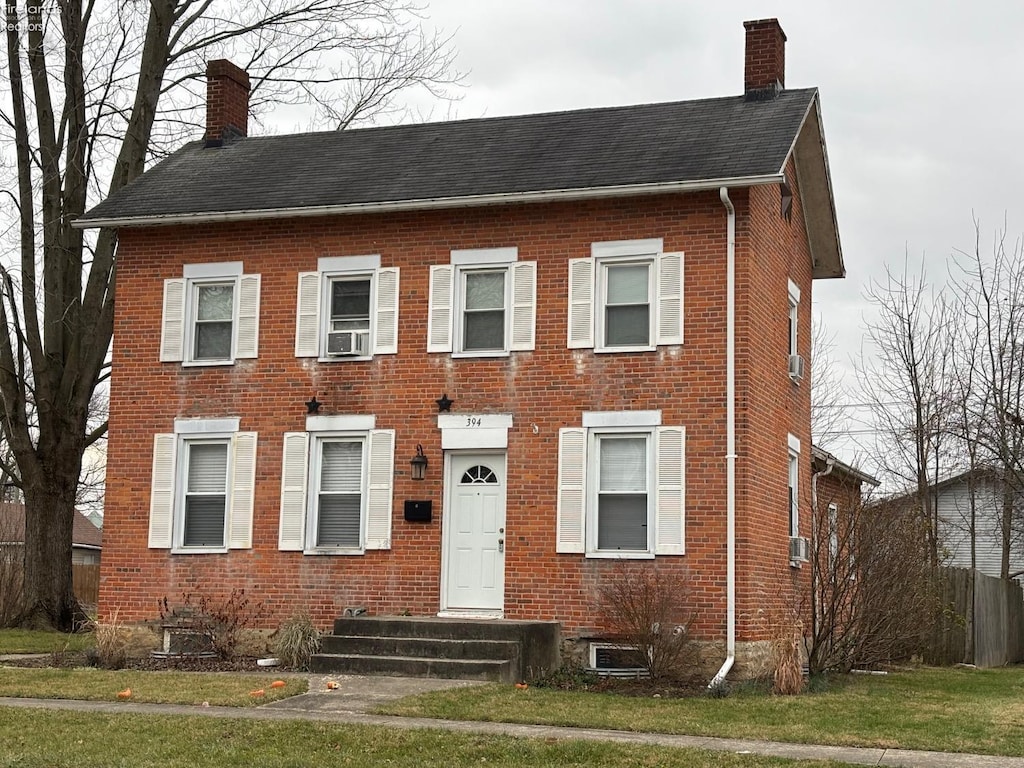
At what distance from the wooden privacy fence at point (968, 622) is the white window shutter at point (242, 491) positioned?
1162 centimetres

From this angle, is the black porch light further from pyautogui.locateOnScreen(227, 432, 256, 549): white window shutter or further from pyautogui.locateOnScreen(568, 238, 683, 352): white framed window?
pyautogui.locateOnScreen(568, 238, 683, 352): white framed window

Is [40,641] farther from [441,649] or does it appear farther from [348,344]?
[441,649]

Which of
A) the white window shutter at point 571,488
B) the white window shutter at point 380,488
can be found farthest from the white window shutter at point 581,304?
the white window shutter at point 380,488

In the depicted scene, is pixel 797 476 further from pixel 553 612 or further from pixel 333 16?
pixel 333 16

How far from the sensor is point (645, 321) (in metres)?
17.4

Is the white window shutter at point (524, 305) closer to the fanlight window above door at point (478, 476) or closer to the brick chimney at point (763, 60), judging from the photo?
the fanlight window above door at point (478, 476)

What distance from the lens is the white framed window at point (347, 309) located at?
18281mm

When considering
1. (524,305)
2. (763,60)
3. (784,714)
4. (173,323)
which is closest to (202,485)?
(173,323)

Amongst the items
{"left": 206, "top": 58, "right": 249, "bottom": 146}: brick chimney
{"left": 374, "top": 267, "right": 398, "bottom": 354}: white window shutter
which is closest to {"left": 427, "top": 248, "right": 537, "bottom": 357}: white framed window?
{"left": 374, "top": 267, "right": 398, "bottom": 354}: white window shutter

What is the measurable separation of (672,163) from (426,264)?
3582mm

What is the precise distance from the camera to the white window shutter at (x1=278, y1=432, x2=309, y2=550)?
18.1 m

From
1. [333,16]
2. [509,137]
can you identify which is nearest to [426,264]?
[509,137]

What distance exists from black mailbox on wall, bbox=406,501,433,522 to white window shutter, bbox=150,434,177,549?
354 centimetres

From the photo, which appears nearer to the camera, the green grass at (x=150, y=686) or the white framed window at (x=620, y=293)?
the green grass at (x=150, y=686)
